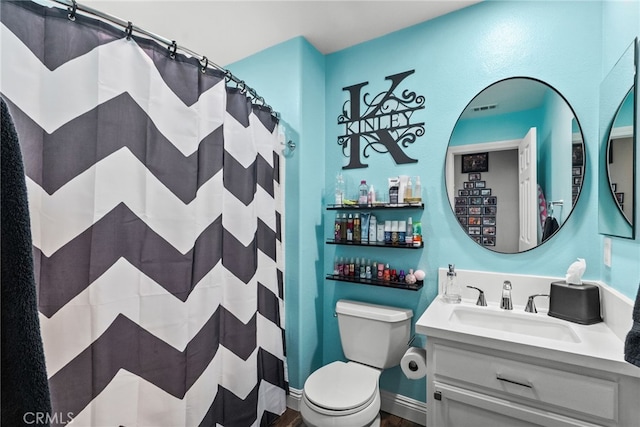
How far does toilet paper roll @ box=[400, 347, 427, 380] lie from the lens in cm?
144

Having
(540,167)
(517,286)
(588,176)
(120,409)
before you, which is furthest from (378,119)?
(120,409)

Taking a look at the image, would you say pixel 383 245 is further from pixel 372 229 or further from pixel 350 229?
pixel 350 229

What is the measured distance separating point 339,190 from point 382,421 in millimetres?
1510

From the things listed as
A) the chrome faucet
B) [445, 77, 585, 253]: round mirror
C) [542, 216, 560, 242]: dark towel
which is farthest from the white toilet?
[542, 216, 560, 242]: dark towel

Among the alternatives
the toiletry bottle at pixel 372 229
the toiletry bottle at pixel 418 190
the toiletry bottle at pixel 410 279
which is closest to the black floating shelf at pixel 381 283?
the toiletry bottle at pixel 410 279

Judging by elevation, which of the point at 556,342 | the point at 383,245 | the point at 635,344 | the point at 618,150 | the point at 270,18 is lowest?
the point at 556,342

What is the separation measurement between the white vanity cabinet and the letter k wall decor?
1147mm

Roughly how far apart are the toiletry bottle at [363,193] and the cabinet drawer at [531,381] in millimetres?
963

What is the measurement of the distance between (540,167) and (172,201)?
5.93ft

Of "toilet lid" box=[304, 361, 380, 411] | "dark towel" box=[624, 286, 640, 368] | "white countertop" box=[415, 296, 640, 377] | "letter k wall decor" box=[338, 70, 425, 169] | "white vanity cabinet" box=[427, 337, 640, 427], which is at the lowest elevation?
"toilet lid" box=[304, 361, 380, 411]

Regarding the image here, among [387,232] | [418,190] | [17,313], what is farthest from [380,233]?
[17,313]

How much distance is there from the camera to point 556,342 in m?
1.07

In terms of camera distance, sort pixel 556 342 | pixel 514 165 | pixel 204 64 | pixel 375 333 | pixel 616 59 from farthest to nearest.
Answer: pixel 375 333, pixel 514 165, pixel 204 64, pixel 616 59, pixel 556 342

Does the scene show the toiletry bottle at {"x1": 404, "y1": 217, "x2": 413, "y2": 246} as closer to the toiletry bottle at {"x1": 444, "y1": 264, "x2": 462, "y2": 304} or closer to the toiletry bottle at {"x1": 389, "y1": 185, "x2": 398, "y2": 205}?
the toiletry bottle at {"x1": 389, "y1": 185, "x2": 398, "y2": 205}
